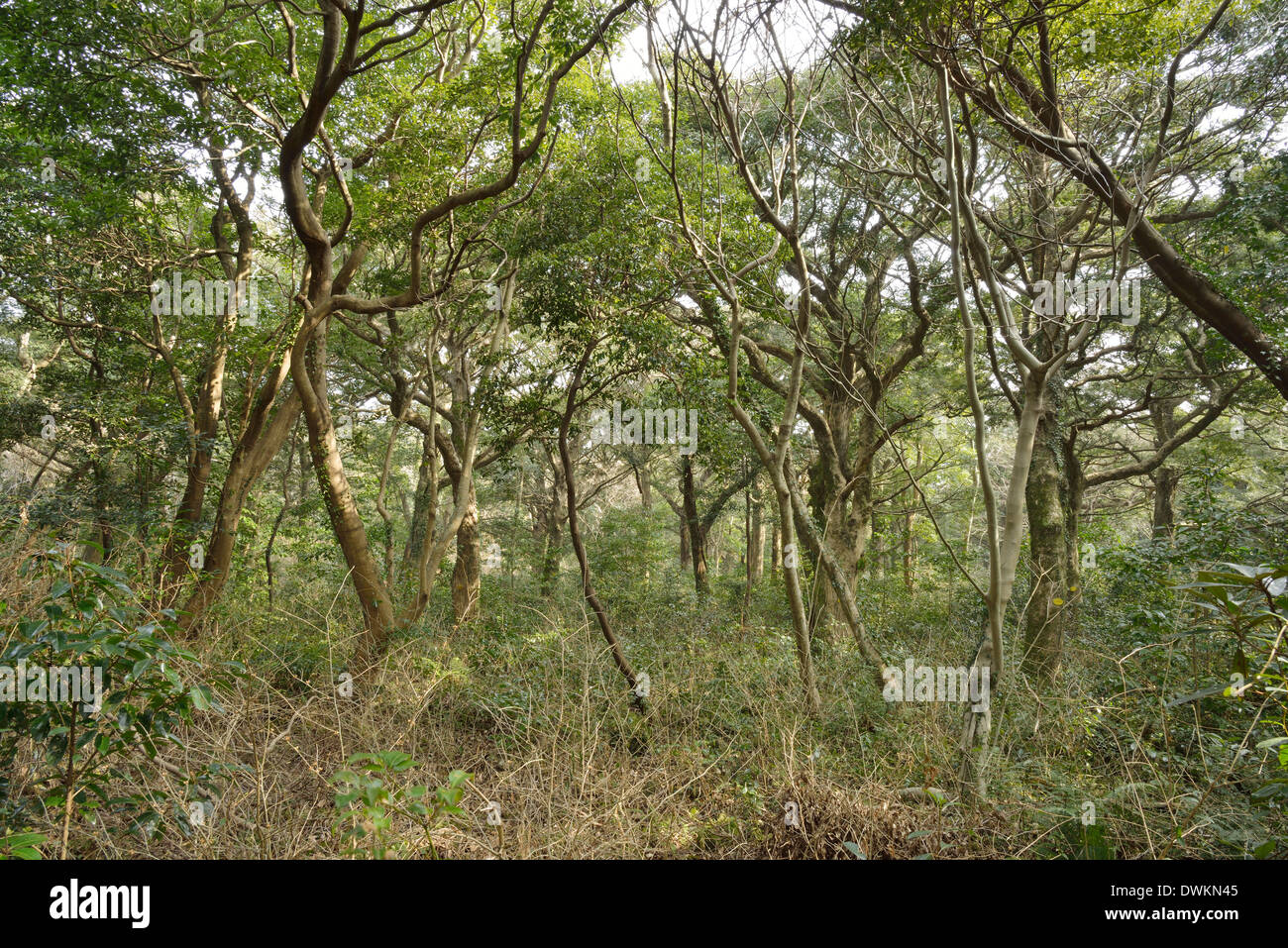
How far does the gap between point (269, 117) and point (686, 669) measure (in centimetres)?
687

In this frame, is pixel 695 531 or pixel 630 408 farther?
A: pixel 695 531

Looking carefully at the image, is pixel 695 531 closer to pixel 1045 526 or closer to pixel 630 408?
pixel 1045 526

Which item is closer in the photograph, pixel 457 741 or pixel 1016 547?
pixel 1016 547

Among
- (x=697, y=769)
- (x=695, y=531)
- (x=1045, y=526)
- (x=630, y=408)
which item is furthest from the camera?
(x=695, y=531)

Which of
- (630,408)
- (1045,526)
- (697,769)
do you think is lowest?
(697,769)


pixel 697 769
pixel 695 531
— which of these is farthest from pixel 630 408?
pixel 695 531

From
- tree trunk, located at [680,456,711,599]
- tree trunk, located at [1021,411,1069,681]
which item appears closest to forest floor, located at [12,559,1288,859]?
tree trunk, located at [1021,411,1069,681]

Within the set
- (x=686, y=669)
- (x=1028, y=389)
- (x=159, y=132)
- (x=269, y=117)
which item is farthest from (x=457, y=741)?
(x=159, y=132)

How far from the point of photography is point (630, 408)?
267 inches

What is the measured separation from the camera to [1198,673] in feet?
15.3

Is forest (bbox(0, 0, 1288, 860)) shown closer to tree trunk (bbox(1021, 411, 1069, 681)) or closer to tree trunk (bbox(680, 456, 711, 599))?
tree trunk (bbox(1021, 411, 1069, 681))

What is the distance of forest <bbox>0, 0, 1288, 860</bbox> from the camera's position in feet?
10.5

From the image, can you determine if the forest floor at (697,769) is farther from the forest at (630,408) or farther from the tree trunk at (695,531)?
the tree trunk at (695,531)
